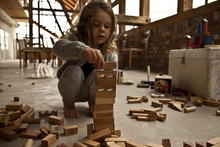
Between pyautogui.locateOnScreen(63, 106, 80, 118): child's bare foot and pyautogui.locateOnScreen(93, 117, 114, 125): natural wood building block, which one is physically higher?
pyautogui.locateOnScreen(93, 117, 114, 125): natural wood building block

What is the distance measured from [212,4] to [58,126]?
327cm

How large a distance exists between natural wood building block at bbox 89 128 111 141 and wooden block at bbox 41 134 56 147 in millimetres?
185

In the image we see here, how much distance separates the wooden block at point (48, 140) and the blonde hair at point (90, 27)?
719 millimetres

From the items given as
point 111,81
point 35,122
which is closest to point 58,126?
point 35,122

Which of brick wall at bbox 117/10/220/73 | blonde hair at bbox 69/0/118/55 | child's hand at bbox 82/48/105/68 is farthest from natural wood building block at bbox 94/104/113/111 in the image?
brick wall at bbox 117/10/220/73

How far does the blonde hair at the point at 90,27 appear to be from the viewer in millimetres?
1344

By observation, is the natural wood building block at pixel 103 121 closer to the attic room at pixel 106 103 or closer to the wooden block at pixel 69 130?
the attic room at pixel 106 103

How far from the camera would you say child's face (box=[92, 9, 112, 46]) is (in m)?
1.33

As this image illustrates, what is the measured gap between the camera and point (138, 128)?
1077mm

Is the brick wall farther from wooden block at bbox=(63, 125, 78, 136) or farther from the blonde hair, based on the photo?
wooden block at bbox=(63, 125, 78, 136)

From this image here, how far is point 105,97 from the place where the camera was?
36.3 inches

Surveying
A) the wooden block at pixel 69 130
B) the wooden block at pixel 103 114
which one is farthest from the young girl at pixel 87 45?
the wooden block at pixel 103 114

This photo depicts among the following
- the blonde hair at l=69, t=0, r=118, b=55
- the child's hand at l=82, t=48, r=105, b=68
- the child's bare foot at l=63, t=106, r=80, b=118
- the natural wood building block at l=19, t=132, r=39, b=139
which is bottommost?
the natural wood building block at l=19, t=132, r=39, b=139

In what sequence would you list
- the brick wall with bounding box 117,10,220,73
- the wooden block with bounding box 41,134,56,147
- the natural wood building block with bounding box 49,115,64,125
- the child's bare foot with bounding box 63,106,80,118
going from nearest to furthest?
the wooden block with bounding box 41,134,56,147 < the natural wood building block with bounding box 49,115,64,125 < the child's bare foot with bounding box 63,106,80,118 < the brick wall with bounding box 117,10,220,73
